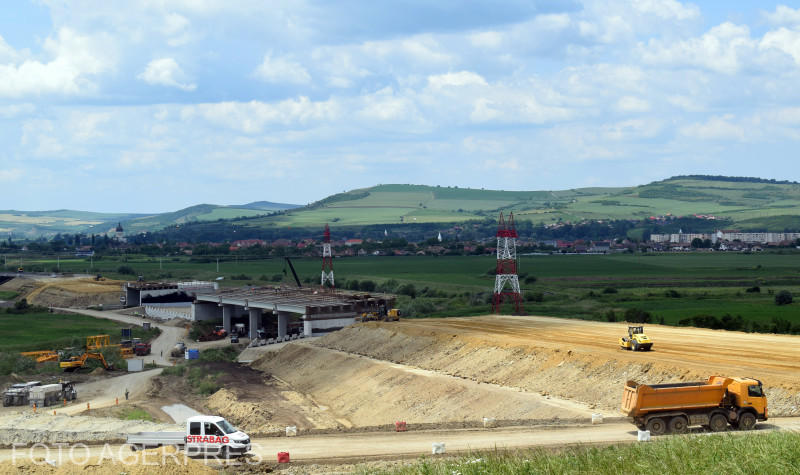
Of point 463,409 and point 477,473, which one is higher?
point 477,473

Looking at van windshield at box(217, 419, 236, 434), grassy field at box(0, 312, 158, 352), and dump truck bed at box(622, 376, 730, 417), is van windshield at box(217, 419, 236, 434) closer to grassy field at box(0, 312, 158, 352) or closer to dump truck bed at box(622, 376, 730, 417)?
dump truck bed at box(622, 376, 730, 417)

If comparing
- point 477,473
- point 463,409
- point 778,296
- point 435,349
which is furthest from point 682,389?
point 778,296

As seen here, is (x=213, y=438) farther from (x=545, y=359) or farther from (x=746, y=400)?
(x=545, y=359)

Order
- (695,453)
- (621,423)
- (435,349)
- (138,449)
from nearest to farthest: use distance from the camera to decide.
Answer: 1. (695,453)
2. (138,449)
3. (621,423)
4. (435,349)

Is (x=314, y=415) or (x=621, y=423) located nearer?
(x=621, y=423)

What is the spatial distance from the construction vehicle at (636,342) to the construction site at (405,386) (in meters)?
0.11

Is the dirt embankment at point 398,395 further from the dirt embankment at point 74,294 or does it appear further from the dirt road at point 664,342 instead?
the dirt embankment at point 74,294

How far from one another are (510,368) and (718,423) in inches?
1104

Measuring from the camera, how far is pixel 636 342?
63.6m

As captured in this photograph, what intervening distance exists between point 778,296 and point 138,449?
99733 millimetres

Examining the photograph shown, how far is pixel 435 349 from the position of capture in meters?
→ 78.9

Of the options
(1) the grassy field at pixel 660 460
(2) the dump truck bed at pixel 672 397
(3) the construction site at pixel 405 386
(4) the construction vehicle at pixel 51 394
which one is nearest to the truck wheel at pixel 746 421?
(3) the construction site at pixel 405 386

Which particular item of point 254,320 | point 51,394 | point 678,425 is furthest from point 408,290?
point 678,425

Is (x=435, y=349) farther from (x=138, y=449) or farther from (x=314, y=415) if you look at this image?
(x=138, y=449)
